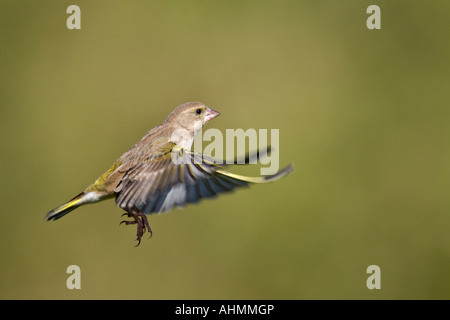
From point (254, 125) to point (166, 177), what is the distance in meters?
3.48

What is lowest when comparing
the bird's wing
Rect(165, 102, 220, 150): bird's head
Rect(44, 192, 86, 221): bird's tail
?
Rect(44, 192, 86, 221): bird's tail

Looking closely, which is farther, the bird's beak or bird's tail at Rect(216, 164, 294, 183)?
the bird's beak

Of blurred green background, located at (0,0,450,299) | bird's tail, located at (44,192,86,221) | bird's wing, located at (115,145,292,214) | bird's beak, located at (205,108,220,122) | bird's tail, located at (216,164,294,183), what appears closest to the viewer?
bird's tail, located at (216,164,294,183)

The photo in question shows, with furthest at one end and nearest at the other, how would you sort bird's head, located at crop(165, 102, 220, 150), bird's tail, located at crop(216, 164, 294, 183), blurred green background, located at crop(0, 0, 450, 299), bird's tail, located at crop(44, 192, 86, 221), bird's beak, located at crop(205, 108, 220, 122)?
blurred green background, located at crop(0, 0, 450, 299) < bird's beak, located at crop(205, 108, 220, 122) < bird's head, located at crop(165, 102, 220, 150) < bird's tail, located at crop(44, 192, 86, 221) < bird's tail, located at crop(216, 164, 294, 183)

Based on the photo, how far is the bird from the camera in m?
2.36

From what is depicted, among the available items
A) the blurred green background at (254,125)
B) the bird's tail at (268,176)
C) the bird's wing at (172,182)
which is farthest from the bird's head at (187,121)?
the blurred green background at (254,125)

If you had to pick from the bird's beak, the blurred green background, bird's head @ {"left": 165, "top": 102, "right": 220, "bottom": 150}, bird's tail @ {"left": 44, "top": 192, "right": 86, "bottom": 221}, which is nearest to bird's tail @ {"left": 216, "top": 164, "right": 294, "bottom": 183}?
bird's head @ {"left": 165, "top": 102, "right": 220, "bottom": 150}

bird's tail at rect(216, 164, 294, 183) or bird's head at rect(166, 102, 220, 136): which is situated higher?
bird's head at rect(166, 102, 220, 136)

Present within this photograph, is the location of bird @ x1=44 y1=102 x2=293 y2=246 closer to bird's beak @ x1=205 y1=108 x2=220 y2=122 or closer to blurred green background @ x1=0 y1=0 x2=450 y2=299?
bird's beak @ x1=205 y1=108 x2=220 y2=122

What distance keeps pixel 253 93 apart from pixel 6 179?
2.56 meters

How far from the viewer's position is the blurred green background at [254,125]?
18.5 feet

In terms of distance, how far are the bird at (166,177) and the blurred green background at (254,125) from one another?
2267 mm

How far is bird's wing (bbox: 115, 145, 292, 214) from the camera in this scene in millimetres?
2339

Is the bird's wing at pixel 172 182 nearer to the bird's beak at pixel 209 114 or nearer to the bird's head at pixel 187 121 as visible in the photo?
the bird's head at pixel 187 121
